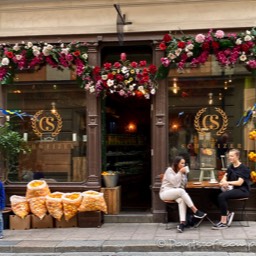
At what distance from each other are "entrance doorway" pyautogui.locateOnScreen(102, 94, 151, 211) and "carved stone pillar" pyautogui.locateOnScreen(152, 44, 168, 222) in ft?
3.47

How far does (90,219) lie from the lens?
9836mm

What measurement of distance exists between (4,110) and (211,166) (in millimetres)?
4803

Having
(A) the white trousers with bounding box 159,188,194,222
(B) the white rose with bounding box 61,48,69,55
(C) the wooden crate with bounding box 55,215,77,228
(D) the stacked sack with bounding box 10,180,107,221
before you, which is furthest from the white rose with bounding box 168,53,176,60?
(C) the wooden crate with bounding box 55,215,77,228

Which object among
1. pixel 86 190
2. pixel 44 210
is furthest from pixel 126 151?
pixel 44 210

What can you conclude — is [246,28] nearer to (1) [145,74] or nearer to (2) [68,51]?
(1) [145,74]

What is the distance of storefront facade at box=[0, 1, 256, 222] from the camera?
10117 mm

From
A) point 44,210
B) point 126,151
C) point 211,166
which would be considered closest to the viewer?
point 44,210

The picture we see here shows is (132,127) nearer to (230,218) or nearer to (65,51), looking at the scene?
(65,51)

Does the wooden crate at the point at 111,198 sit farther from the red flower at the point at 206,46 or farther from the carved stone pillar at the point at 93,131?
the red flower at the point at 206,46

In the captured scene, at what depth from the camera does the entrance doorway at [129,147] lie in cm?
1175

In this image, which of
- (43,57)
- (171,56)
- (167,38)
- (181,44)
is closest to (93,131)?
(43,57)

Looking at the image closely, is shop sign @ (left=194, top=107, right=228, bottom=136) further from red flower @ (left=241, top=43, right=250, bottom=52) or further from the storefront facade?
red flower @ (left=241, top=43, right=250, bottom=52)

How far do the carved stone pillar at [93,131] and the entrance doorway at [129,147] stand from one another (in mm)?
365

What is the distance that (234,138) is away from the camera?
10305 millimetres
